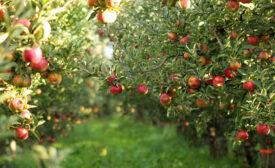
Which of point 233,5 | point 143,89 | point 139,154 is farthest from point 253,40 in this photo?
point 139,154

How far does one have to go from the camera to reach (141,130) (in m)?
14.5

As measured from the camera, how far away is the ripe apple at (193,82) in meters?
2.91

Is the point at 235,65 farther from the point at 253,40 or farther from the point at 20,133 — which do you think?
the point at 20,133

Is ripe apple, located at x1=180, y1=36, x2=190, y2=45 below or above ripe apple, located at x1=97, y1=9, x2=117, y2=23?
below

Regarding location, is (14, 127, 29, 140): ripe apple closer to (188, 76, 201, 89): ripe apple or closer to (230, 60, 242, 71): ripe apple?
(188, 76, 201, 89): ripe apple

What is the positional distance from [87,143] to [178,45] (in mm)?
9271

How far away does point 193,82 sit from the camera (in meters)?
2.91

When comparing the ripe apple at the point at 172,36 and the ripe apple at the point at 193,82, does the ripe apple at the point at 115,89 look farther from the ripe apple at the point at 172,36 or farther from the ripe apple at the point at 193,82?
the ripe apple at the point at 172,36

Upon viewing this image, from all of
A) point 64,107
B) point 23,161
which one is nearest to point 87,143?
point 23,161

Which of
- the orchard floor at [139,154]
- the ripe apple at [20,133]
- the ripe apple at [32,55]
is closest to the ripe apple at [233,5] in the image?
the ripe apple at [32,55]

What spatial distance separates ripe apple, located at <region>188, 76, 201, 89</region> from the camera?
291 centimetres

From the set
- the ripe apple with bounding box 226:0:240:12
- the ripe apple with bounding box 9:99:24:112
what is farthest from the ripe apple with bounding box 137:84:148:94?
the ripe apple with bounding box 9:99:24:112

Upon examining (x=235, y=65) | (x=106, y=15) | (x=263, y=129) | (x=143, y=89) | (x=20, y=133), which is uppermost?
(x=106, y=15)

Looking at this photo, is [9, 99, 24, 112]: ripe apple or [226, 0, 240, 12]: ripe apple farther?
[226, 0, 240, 12]: ripe apple
